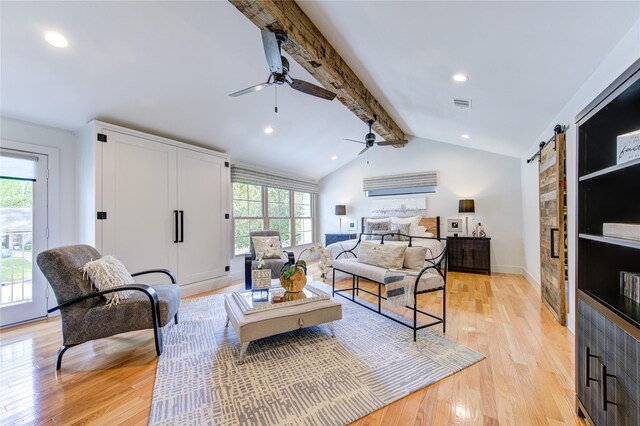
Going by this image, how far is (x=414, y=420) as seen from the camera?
1521 millimetres

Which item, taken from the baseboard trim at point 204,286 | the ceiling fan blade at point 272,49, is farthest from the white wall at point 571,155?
the baseboard trim at point 204,286

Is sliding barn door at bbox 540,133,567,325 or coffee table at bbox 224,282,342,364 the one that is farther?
sliding barn door at bbox 540,133,567,325

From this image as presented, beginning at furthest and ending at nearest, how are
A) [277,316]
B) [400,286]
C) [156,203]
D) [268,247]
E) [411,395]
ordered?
1. [268,247]
2. [156,203]
3. [400,286]
4. [277,316]
5. [411,395]

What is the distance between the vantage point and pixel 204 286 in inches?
167

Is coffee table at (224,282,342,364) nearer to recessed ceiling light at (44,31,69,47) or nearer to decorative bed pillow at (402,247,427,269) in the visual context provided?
decorative bed pillow at (402,247,427,269)

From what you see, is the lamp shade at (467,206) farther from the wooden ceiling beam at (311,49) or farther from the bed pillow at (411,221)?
the wooden ceiling beam at (311,49)

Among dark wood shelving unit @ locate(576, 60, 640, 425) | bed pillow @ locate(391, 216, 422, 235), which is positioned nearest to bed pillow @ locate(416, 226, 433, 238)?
bed pillow @ locate(391, 216, 422, 235)

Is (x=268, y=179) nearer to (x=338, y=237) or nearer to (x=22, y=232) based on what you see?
(x=338, y=237)

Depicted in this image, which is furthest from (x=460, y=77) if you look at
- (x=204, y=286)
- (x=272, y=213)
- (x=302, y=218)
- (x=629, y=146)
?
(x=302, y=218)

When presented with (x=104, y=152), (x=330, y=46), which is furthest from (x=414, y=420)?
(x=104, y=152)

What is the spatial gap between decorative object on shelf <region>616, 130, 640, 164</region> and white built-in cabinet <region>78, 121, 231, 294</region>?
4374 millimetres

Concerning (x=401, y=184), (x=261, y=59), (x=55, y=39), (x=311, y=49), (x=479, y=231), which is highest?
(x=261, y=59)

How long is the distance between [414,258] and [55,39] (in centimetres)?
388

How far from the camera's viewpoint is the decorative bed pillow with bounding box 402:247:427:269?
2998mm
